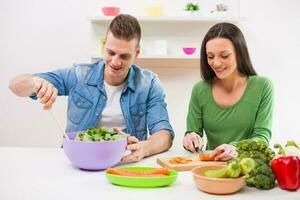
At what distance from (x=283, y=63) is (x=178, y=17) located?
1.02 m

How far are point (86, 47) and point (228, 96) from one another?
1.63 metres

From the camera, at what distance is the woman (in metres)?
2.05

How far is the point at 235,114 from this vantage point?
2.11m

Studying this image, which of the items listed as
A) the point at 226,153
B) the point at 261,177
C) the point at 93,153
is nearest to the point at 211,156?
the point at 226,153

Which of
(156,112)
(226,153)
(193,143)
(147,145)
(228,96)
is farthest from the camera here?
(228,96)

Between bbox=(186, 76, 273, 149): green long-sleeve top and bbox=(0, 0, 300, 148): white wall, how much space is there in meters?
1.25

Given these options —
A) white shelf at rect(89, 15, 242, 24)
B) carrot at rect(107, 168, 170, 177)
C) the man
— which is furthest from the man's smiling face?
white shelf at rect(89, 15, 242, 24)

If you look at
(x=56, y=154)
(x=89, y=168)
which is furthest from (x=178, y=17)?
(x=89, y=168)

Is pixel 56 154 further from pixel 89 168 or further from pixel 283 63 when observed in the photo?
pixel 283 63

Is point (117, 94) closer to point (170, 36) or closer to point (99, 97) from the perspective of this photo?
point (99, 97)

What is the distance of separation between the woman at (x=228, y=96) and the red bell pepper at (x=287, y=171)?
2.18 ft

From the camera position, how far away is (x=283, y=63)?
3.46 meters

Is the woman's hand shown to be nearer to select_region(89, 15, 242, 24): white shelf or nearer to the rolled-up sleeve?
the rolled-up sleeve

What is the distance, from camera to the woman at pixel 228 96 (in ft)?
6.72
